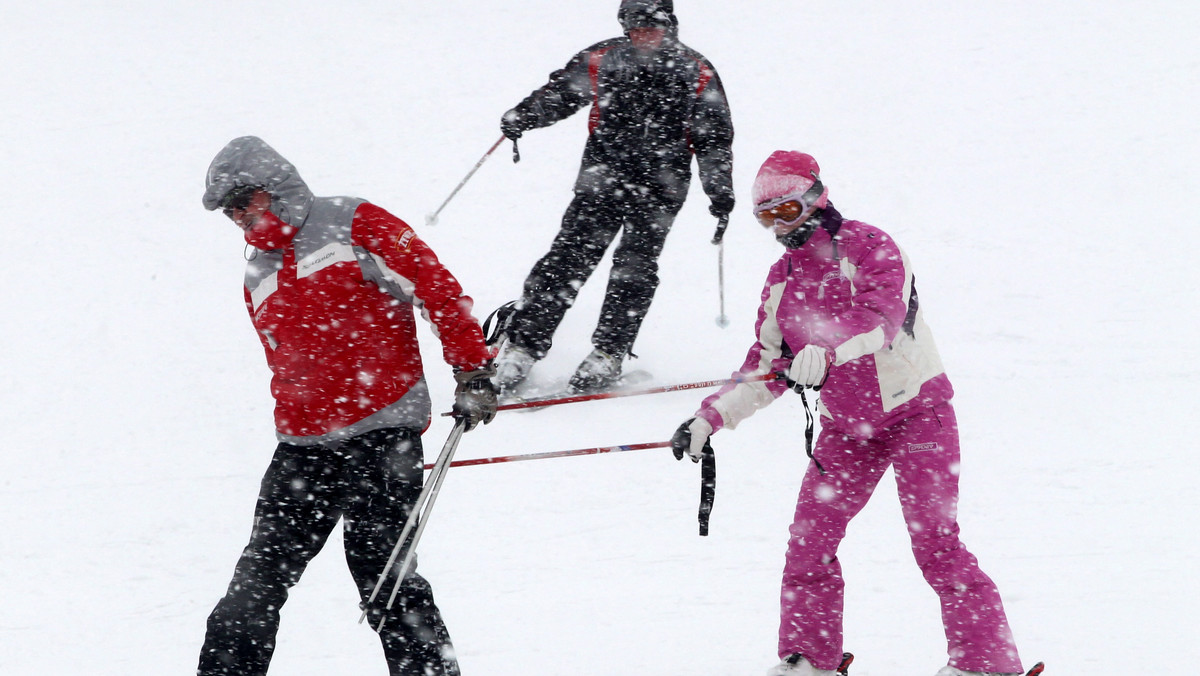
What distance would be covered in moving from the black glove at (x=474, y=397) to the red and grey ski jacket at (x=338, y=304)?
10cm

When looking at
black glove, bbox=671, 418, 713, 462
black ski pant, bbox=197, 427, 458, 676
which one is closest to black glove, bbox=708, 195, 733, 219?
black glove, bbox=671, 418, 713, 462

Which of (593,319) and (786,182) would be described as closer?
(786,182)

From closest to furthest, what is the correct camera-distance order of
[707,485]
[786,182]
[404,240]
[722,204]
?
[404,240], [786,182], [707,485], [722,204]

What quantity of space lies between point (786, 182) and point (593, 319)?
150 inches

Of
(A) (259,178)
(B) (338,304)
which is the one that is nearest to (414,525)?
(B) (338,304)

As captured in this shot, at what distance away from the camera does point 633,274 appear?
6090mm

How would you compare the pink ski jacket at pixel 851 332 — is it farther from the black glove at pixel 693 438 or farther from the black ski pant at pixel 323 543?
the black ski pant at pixel 323 543

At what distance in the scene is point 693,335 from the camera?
7090 mm

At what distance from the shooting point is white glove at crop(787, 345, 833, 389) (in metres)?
3.33

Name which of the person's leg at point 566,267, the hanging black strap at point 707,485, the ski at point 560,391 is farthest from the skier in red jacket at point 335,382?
the person's leg at point 566,267

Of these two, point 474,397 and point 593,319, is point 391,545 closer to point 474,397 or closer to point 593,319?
point 474,397

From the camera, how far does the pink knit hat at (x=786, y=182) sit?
3.50 m

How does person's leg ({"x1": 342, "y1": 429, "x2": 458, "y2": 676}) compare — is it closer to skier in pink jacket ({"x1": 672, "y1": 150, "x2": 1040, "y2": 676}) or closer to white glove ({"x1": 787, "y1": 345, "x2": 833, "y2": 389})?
skier in pink jacket ({"x1": 672, "y1": 150, "x2": 1040, "y2": 676})

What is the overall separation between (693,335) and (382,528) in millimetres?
3948
